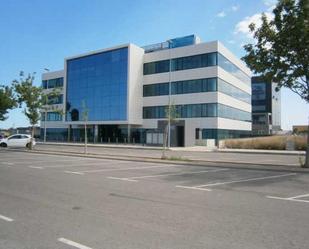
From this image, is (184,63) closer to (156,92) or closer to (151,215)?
(156,92)

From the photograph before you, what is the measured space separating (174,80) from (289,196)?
5253cm

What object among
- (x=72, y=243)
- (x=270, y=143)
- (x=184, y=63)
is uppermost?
(x=184, y=63)

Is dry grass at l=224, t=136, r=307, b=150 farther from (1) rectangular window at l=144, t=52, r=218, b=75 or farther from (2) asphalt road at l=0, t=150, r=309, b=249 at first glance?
(2) asphalt road at l=0, t=150, r=309, b=249

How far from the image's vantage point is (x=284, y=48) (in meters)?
19.4

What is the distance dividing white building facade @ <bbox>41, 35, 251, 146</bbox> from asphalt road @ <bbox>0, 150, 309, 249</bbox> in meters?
41.2

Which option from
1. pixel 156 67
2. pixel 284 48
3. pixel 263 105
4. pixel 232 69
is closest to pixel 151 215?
pixel 284 48

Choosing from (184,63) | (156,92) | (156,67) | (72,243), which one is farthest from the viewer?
(156,67)

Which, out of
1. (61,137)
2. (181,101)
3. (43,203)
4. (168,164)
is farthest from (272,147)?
(61,137)

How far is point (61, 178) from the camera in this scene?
47.1 ft

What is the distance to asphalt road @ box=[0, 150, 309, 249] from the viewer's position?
591 cm

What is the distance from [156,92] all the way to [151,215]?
5753 centimetres

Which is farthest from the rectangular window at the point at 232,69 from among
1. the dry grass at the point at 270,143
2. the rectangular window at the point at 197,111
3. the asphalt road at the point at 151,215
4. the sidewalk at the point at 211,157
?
the asphalt road at the point at 151,215

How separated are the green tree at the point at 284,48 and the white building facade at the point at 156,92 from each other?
32665 mm

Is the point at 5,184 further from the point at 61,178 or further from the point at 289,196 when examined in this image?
the point at 289,196
